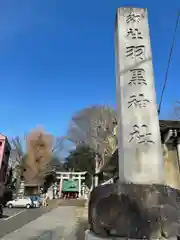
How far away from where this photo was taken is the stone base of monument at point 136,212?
10.1 feet

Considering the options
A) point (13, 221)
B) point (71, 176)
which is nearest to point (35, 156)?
point (71, 176)

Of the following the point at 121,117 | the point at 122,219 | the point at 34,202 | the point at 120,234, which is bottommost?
the point at 34,202

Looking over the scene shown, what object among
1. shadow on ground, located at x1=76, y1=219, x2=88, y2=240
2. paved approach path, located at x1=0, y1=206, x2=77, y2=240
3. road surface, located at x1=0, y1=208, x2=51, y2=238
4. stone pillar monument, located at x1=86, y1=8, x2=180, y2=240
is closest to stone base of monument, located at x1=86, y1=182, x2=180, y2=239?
stone pillar monument, located at x1=86, y1=8, x2=180, y2=240

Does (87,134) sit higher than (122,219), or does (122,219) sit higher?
(87,134)

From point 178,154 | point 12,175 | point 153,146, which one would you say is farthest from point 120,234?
point 12,175

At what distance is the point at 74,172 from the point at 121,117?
3287cm

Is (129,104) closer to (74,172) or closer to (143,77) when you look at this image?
(143,77)

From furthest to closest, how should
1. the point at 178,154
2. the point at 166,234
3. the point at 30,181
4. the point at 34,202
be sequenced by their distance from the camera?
the point at 30,181, the point at 34,202, the point at 178,154, the point at 166,234

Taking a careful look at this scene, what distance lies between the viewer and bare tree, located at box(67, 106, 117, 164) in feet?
73.8

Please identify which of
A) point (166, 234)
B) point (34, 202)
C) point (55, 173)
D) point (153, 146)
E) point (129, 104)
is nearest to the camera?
point (166, 234)

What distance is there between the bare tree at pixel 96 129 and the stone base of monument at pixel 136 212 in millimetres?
17180

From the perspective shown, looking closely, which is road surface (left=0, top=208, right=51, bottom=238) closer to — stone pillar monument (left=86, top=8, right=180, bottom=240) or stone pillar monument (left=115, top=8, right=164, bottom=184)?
stone pillar monument (left=86, top=8, right=180, bottom=240)

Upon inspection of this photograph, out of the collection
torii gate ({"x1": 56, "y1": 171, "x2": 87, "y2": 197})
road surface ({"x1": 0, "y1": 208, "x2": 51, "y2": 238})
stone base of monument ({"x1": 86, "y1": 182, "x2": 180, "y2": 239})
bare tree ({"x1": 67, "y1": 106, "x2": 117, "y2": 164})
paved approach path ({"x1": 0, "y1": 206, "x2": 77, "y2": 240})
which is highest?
bare tree ({"x1": 67, "y1": 106, "x2": 117, "y2": 164})

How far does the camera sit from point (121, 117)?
4.14m
